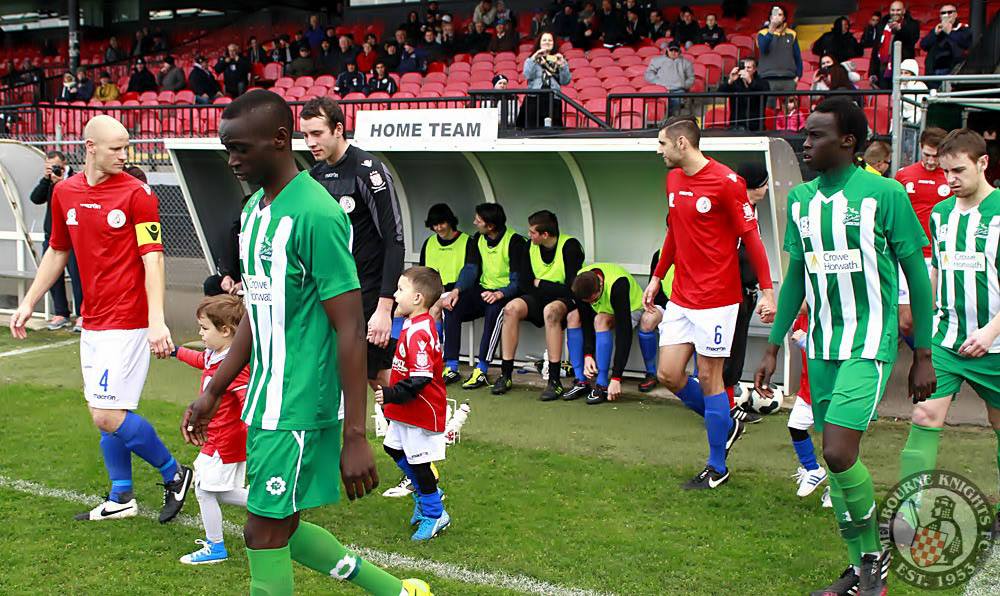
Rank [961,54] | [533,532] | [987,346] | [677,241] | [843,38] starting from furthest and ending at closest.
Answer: [843,38] → [961,54] → [677,241] → [533,532] → [987,346]

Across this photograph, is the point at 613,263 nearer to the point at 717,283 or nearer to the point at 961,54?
the point at 717,283

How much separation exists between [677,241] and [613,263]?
309 cm

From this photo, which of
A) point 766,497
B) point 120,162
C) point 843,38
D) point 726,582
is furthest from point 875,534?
point 843,38

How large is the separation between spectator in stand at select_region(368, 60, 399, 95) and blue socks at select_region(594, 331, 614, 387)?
8444mm

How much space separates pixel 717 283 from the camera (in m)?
5.66

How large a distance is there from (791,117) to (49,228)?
7746 mm

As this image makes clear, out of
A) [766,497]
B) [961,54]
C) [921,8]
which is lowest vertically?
[766,497]

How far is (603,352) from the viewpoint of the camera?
8.05 metres

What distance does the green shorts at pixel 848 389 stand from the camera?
3.91 m

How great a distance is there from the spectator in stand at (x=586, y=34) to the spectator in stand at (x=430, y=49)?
8.25 feet

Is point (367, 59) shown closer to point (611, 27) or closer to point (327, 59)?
point (327, 59)

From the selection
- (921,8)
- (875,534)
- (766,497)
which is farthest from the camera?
(921,8)

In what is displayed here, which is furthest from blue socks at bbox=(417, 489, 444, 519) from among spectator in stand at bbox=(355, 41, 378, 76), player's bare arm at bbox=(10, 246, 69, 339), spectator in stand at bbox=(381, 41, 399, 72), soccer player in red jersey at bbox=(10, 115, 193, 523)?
spectator in stand at bbox=(355, 41, 378, 76)
